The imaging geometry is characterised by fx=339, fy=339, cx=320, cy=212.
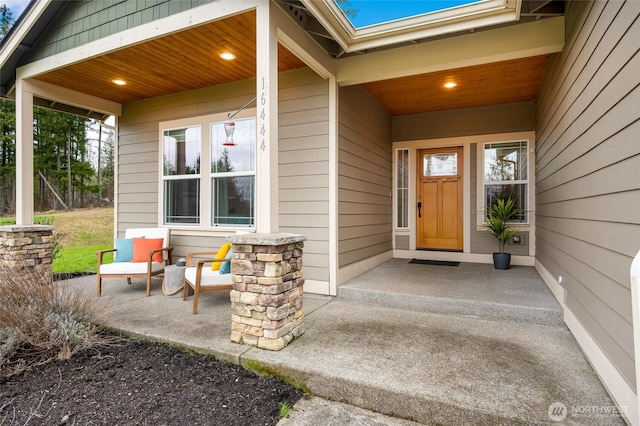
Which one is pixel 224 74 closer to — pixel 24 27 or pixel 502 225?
pixel 24 27

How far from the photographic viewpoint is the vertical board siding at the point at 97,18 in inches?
131

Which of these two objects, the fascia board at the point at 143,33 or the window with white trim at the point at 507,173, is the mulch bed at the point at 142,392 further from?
the window with white trim at the point at 507,173

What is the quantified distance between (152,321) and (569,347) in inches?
140

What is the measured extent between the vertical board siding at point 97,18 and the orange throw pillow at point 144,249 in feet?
8.18

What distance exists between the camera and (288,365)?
2293 millimetres

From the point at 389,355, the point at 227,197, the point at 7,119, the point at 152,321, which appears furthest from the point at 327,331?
the point at 7,119

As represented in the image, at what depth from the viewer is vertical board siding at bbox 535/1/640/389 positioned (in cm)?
173

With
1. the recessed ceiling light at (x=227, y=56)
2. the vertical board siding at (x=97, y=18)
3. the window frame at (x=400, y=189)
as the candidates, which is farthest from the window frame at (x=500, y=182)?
the vertical board siding at (x=97, y=18)

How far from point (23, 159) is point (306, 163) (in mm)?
3684

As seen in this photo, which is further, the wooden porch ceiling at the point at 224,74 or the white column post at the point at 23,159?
the white column post at the point at 23,159

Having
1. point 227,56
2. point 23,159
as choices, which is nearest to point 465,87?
point 227,56

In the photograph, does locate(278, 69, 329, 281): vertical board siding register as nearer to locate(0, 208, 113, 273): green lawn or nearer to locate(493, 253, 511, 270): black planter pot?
locate(493, 253, 511, 270): black planter pot

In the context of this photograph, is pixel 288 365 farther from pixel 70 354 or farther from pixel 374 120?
pixel 374 120

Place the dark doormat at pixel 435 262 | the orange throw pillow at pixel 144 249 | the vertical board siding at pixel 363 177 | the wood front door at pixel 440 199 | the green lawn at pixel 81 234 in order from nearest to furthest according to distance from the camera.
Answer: the vertical board siding at pixel 363 177, the orange throw pillow at pixel 144 249, the dark doormat at pixel 435 262, the wood front door at pixel 440 199, the green lawn at pixel 81 234
